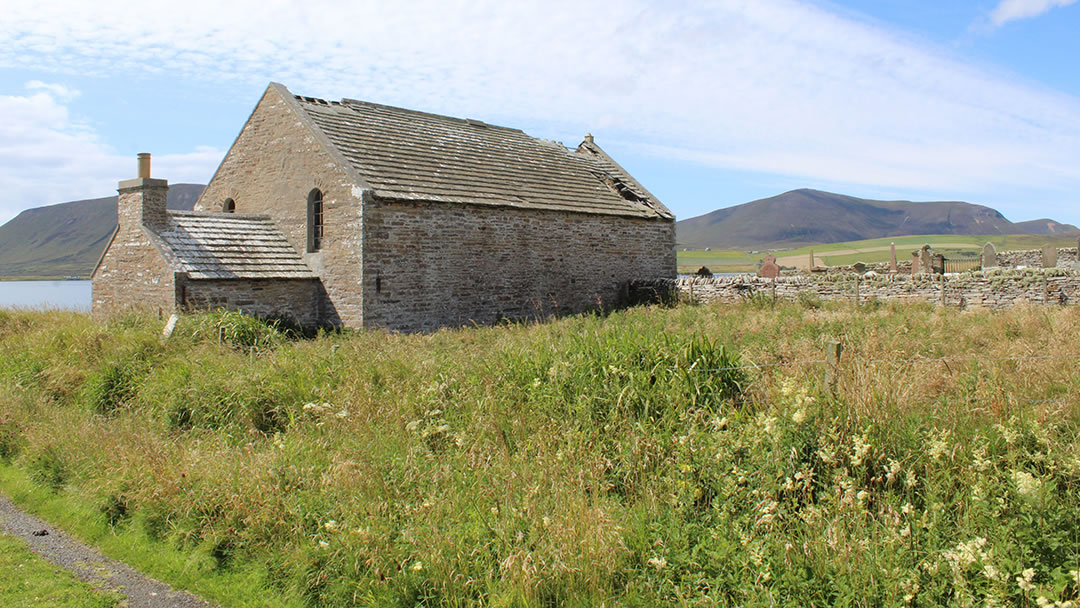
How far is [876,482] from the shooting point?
536 cm

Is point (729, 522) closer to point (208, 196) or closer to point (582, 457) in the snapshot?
point (582, 457)

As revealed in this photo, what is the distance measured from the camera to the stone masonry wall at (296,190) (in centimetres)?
1778

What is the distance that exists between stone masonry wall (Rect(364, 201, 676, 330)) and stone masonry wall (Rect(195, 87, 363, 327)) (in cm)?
60

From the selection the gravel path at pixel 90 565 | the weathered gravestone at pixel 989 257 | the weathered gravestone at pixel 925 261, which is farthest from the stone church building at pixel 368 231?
the weathered gravestone at pixel 989 257

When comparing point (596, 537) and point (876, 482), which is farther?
point (876, 482)

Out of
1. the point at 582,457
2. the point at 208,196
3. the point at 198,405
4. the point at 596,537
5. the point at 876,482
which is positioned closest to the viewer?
the point at 596,537

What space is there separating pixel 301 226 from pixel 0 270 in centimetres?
19984

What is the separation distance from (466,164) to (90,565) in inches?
664

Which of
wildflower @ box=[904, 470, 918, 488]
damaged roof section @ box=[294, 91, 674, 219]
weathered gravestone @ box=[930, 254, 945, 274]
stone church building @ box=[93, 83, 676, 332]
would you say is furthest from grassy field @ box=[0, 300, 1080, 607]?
weathered gravestone @ box=[930, 254, 945, 274]

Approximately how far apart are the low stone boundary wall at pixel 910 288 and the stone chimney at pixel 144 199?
1476 centimetres

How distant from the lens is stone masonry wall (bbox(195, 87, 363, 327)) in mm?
17781

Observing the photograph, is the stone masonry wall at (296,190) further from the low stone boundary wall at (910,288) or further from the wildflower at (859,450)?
the wildflower at (859,450)

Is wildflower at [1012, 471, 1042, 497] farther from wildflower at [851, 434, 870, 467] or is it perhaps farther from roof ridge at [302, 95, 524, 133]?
roof ridge at [302, 95, 524, 133]

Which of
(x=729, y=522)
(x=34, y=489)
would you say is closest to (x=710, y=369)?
(x=729, y=522)
